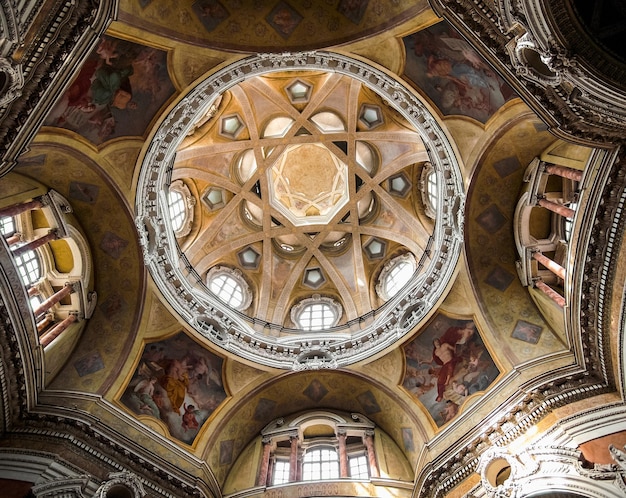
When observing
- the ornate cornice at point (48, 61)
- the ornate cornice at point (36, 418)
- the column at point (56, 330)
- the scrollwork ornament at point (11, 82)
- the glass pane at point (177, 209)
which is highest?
the glass pane at point (177, 209)

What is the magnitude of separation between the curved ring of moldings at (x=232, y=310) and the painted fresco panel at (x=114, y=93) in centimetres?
85

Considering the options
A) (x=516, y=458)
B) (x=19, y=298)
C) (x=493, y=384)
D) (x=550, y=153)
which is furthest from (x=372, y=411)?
→ (x=19, y=298)

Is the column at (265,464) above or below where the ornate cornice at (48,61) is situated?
below

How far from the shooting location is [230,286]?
25422 millimetres

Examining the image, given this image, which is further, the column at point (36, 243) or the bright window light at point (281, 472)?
the bright window light at point (281, 472)

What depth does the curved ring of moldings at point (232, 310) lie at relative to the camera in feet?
58.4

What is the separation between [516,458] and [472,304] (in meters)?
5.30

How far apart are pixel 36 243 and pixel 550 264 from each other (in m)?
14.7

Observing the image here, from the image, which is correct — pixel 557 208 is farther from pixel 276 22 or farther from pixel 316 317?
pixel 316 317

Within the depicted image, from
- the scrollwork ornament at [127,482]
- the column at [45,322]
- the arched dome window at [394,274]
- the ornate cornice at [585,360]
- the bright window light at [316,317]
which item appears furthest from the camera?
the bright window light at [316,317]

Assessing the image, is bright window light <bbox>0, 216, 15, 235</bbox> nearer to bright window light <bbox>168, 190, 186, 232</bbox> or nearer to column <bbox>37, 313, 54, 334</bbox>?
column <bbox>37, 313, 54, 334</bbox>

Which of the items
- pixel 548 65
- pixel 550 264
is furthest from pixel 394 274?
pixel 548 65

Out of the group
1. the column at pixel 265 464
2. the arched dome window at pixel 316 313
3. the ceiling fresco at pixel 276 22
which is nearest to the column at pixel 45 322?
the column at pixel 265 464

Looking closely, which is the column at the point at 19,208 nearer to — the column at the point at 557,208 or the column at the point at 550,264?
the column at the point at 557,208
